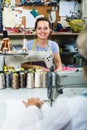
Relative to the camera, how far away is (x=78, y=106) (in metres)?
0.96

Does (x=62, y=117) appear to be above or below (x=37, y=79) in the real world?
above

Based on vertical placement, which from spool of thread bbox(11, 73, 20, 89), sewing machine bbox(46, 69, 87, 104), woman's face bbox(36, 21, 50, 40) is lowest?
spool of thread bbox(11, 73, 20, 89)

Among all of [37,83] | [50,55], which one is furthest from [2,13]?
[37,83]

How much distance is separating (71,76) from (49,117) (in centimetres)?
86

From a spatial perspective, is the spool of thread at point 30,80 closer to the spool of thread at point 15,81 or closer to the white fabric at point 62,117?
the spool of thread at point 15,81

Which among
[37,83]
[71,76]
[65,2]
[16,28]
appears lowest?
[37,83]

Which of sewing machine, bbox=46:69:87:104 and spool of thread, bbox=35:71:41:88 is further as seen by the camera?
spool of thread, bbox=35:71:41:88

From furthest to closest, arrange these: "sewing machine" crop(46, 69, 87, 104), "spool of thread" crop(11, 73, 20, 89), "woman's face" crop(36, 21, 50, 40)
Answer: "woman's face" crop(36, 21, 50, 40) < "spool of thread" crop(11, 73, 20, 89) < "sewing machine" crop(46, 69, 87, 104)

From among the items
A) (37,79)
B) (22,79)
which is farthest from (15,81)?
(37,79)

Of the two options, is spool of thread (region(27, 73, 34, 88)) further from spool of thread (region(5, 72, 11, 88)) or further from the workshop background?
the workshop background

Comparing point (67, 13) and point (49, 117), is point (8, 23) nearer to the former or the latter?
point (67, 13)

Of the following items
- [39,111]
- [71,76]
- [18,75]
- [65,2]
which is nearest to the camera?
[39,111]

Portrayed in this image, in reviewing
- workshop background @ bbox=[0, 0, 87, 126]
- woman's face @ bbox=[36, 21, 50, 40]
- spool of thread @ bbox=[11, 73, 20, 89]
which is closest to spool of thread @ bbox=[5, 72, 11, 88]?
spool of thread @ bbox=[11, 73, 20, 89]

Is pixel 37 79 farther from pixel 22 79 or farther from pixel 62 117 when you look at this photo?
pixel 62 117
